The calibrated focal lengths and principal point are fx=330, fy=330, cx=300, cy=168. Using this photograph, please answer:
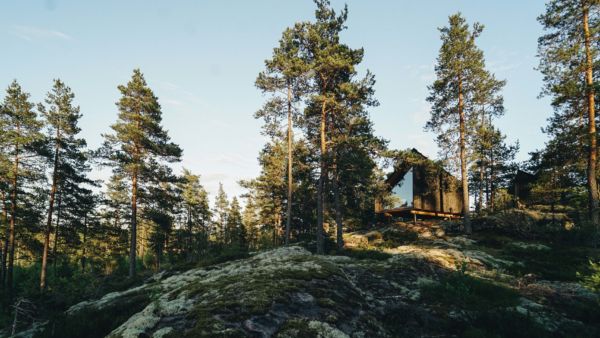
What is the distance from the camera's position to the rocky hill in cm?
670

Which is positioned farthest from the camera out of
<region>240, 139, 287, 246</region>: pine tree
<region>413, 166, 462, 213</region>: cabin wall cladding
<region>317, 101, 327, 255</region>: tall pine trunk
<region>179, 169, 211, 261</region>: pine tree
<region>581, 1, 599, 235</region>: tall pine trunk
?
<region>179, 169, 211, 261</region>: pine tree

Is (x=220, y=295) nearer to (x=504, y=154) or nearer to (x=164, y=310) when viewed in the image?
(x=164, y=310)

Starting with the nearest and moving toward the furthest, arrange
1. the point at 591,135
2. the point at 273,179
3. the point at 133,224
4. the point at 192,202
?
the point at 591,135 < the point at 133,224 < the point at 273,179 < the point at 192,202

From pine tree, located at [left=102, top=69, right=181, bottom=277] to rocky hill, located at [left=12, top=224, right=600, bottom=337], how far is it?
53.1 feet

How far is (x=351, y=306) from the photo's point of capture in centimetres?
814

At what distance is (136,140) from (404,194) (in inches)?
1037

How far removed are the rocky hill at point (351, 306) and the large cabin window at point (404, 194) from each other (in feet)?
67.9

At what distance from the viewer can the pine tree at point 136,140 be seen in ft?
85.8

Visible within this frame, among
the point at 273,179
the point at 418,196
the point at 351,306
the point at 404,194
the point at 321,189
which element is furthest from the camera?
the point at 273,179

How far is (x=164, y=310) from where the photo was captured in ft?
24.8

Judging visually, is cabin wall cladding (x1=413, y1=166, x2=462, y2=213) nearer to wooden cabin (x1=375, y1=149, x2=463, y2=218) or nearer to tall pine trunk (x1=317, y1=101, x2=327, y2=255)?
wooden cabin (x1=375, y1=149, x2=463, y2=218)

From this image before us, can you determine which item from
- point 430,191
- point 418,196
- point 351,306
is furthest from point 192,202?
point 351,306

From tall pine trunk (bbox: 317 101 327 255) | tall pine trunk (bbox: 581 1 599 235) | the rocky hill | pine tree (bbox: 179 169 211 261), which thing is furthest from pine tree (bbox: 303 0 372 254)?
pine tree (bbox: 179 169 211 261)

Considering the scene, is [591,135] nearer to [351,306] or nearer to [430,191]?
[430,191]
